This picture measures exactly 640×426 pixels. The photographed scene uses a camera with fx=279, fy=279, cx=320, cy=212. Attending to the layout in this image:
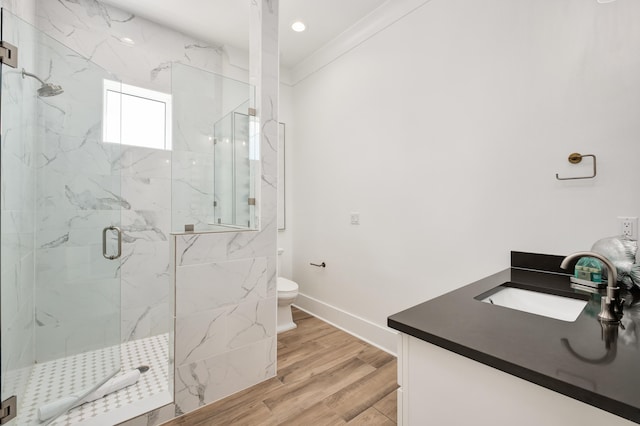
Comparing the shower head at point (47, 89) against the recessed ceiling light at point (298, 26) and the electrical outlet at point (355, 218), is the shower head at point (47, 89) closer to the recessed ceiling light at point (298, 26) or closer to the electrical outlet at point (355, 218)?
the recessed ceiling light at point (298, 26)

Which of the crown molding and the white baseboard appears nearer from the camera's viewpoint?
the crown molding

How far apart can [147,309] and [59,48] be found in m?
2.07

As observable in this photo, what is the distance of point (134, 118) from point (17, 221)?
3.83 ft

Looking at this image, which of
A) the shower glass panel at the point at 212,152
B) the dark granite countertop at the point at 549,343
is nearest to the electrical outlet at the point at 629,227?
the dark granite countertop at the point at 549,343

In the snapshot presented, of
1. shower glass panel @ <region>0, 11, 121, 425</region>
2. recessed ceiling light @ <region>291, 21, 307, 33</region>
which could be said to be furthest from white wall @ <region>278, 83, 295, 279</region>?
shower glass panel @ <region>0, 11, 121, 425</region>

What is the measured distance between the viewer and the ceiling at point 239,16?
7.88ft

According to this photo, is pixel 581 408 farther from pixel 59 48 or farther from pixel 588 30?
pixel 59 48

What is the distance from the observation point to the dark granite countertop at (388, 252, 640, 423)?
0.58 m

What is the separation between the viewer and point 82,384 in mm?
1680

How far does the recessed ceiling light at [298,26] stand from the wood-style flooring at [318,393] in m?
2.97

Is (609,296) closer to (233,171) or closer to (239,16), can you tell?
(233,171)

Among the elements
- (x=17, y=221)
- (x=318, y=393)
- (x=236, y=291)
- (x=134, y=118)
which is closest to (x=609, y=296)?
(x=318, y=393)

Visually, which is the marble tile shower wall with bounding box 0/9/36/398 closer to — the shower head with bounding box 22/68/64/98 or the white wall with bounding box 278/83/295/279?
the shower head with bounding box 22/68/64/98

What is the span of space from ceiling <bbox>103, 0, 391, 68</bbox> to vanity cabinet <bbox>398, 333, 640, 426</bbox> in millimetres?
2674
